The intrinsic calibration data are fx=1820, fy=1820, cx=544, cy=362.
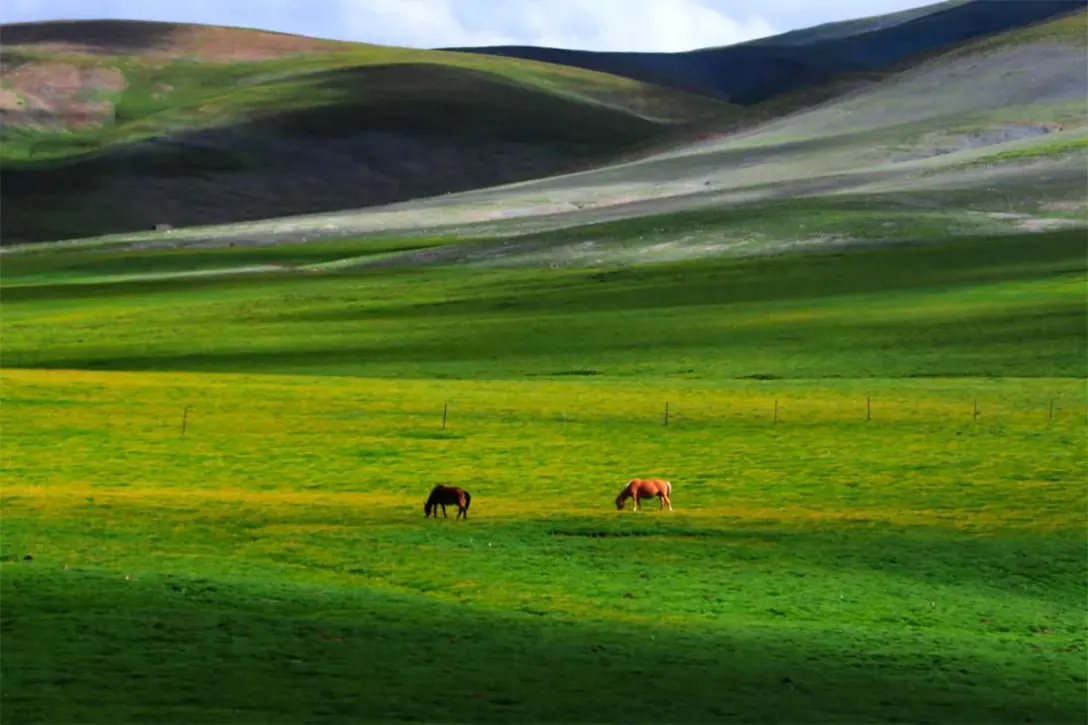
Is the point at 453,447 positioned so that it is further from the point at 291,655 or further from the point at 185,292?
the point at 185,292

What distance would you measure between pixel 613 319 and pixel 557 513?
1809 inches

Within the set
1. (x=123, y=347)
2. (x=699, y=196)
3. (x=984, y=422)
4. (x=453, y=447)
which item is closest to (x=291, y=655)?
(x=453, y=447)

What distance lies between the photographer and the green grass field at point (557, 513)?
72.6 feet

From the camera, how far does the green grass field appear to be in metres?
22.1

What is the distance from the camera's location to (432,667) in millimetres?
22359

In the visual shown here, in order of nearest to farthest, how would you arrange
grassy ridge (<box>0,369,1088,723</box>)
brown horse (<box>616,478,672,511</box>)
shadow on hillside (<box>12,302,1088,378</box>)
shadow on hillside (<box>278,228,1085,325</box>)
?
grassy ridge (<box>0,369,1088,723</box>), brown horse (<box>616,478,672,511</box>), shadow on hillside (<box>12,302,1088,378</box>), shadow on hillside (<box>278,228,1085,325</box>)

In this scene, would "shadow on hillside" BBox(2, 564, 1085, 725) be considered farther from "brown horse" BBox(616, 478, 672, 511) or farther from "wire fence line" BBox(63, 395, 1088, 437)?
"wire fence line" BBox(63, 395, 1088, 437)

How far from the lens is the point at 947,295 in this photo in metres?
84.6

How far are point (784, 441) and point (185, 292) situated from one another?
57.5m

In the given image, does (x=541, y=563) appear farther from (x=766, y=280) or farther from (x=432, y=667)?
(x=766, y=280)

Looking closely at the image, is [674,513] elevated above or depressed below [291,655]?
above

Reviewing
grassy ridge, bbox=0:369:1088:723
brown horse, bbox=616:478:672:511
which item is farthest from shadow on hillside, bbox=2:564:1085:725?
brown horse, bbox=616:478:672:511

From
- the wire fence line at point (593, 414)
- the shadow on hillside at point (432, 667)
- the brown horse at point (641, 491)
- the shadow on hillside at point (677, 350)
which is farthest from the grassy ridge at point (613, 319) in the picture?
the shadow on hillside at point (432, 667)

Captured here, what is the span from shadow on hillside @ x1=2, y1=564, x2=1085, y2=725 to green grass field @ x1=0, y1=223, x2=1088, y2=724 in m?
0.06
